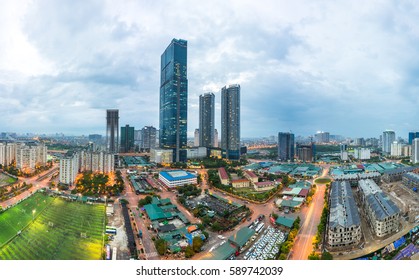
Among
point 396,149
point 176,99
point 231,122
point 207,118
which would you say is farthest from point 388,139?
point 176,99

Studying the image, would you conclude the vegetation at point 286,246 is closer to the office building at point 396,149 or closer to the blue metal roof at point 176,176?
the blue metal roof at point 176,176

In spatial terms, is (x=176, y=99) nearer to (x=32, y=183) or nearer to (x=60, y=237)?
(x=32, y=183)

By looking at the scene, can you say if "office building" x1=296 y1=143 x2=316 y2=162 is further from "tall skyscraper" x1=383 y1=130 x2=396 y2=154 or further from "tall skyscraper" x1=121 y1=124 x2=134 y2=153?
"tall skyscraper" x1=121 y1=124 x2=134 y2=153

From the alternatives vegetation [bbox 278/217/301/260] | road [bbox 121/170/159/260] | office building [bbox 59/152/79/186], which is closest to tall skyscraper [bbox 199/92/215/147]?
office building [bbox 59/152/79/186]

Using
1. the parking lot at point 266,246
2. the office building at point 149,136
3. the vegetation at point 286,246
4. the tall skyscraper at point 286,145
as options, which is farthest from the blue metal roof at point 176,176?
the office building at point 149,136

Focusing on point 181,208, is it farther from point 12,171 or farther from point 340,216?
point 12,171
